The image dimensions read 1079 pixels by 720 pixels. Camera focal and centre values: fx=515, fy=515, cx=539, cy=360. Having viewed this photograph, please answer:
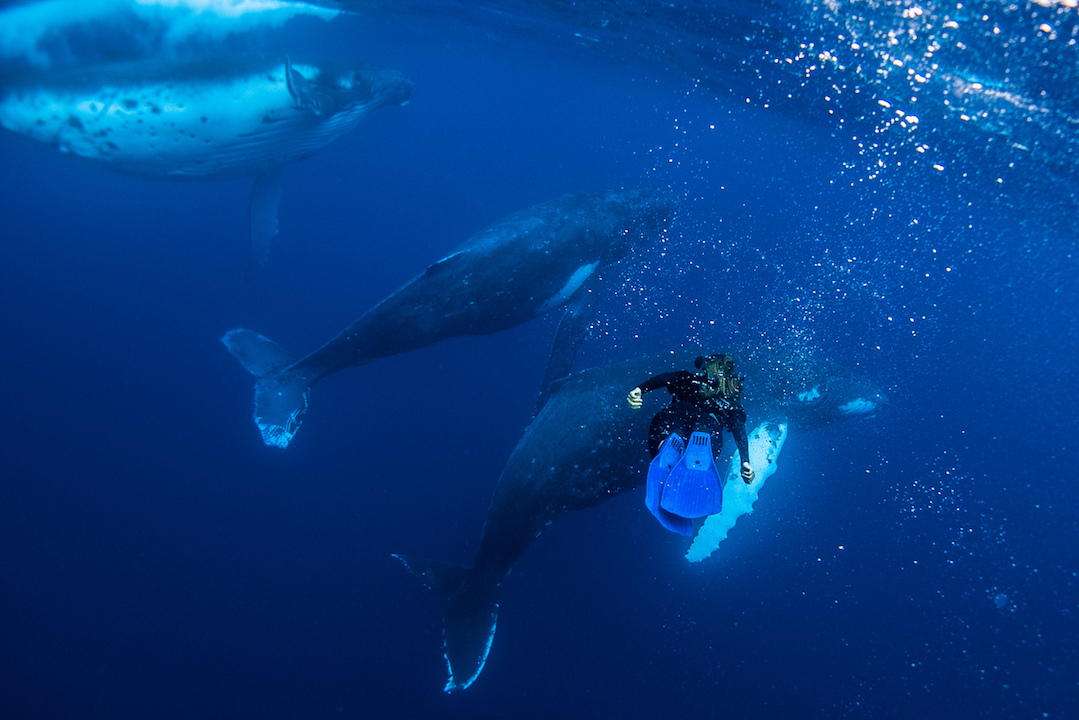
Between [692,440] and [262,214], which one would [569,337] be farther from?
[262,214]

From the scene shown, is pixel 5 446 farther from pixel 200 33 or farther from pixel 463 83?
pixel 463 83

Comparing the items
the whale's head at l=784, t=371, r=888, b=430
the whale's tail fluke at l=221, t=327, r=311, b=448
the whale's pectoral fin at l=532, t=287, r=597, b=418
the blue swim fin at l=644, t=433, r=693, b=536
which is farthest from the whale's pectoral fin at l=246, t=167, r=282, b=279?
the whale's head at l=784, t=371, r=888, b=430

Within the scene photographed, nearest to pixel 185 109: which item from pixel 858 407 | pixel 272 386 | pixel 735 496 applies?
pixel 272 386

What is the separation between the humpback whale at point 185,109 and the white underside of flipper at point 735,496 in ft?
A: 32.6

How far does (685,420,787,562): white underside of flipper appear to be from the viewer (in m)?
7.68

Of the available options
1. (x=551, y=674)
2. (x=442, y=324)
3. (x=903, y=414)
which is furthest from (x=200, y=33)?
(x=903, y=414)

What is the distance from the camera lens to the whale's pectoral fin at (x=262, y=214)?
12375 mm

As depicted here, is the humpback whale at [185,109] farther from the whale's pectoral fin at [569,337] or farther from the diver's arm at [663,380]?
the diver's arm at [663,380]

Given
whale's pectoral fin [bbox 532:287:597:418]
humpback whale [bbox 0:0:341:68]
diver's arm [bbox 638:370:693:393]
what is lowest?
whale's pectoral fin [bbox 532:287:597:418]

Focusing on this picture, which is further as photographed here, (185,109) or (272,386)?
(272,386)

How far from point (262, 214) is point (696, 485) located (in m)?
12.1

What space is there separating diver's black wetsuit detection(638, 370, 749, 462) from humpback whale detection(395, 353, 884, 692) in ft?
5.59

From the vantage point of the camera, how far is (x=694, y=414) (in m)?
5.60

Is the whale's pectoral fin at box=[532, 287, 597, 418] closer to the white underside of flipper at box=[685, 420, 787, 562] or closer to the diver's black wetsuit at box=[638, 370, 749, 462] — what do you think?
the white underside of flipper at box=[685, 420, 787, 562]
